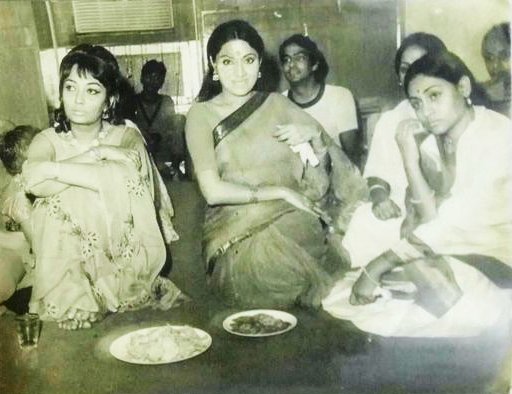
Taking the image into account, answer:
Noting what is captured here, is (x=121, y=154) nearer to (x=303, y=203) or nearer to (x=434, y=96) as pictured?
(x=303, y=203)

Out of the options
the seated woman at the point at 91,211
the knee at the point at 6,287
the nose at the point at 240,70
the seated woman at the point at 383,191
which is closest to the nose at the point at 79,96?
the seated woman at the point at 91,211

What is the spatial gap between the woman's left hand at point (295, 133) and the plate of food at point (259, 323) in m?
0.42

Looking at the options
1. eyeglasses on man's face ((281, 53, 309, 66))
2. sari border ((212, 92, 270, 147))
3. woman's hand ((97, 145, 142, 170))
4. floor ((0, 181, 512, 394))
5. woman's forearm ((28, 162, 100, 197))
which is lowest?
floor ((0, 181, 512, 394))

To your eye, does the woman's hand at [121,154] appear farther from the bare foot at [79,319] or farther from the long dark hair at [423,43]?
the long dark hair at [423,43]

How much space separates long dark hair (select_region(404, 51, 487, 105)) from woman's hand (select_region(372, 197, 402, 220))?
30 centimetres

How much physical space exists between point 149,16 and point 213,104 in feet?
0.83

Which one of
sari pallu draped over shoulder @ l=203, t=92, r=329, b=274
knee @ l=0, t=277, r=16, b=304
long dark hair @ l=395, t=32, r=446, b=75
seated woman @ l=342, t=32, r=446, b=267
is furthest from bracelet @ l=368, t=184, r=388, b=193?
knee @ l=0, t=277, r=16, b=304

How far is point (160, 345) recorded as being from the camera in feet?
5.66

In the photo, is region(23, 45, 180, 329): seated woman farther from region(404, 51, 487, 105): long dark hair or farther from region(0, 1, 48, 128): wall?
region(404, 51, 487, 105): long dark hair

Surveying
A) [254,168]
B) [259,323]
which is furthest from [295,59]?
[259,323]

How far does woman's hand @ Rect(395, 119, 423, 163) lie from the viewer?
173cm

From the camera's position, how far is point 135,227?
1.78 metres

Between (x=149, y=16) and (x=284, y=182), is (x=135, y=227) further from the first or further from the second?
(x=149, y=16)

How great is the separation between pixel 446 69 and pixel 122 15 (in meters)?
0.77
